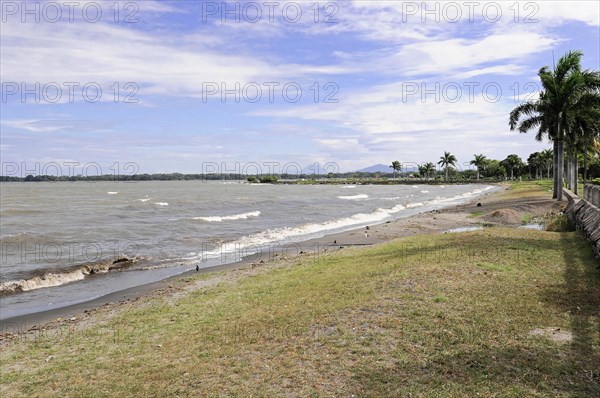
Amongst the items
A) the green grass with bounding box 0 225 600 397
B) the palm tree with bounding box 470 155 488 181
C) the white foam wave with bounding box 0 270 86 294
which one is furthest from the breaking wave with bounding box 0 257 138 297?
the palm tree with bounding box 470 155 488 181

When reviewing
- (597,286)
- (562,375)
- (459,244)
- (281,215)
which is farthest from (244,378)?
(281,215)

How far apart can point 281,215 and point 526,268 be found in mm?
34888

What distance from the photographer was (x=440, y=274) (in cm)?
1162

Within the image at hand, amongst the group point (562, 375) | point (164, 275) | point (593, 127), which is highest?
point (593, 127)

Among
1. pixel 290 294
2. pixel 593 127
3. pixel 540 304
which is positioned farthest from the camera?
pixel 593 127

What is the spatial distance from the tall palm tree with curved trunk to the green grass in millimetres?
25118

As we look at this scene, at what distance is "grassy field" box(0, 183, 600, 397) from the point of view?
246 inches

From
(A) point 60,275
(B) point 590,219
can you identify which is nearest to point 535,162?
(B) point 590,219

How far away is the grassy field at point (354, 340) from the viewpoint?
20.5 feet

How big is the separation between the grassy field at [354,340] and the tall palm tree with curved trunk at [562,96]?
25.2m

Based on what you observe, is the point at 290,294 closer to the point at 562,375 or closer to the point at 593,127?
the point at 562,375

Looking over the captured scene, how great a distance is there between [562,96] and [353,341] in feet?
109

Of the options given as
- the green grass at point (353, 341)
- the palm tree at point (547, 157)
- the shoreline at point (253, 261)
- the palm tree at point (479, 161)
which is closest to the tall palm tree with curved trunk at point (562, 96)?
the shoreline at point (253, 261)

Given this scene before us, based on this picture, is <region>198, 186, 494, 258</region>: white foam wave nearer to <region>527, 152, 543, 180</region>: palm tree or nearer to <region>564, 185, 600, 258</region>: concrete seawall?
<region>564, 185, 600, 258</region>: concrete seawall
